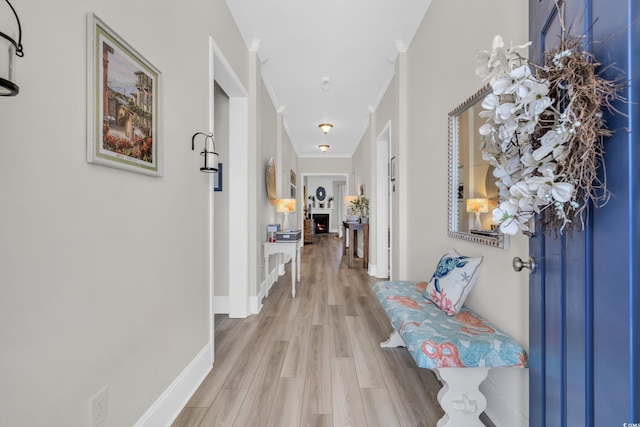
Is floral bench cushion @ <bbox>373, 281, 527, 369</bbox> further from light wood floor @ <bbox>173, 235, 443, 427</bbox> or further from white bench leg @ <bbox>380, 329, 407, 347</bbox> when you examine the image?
white bench leg @ <bbox>380, 329, 407, 347</bbox>

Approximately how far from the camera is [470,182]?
1.83m

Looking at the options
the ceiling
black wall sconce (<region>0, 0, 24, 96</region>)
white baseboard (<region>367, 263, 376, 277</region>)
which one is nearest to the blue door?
black wall sconce (<region>0, 0, 24, 96</region>)

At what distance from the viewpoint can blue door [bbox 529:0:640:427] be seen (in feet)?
2.09

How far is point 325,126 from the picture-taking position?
5574mm

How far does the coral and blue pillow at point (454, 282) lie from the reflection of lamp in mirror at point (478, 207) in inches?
8.4

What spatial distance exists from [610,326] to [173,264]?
1788mm

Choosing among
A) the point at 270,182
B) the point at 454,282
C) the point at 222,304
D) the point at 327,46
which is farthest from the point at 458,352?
the point at 270,182

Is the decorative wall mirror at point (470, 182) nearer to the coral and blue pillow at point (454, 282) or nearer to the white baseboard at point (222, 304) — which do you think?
the coral and blue pillow at point (454, 282)

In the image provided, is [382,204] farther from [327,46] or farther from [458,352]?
[458,352]

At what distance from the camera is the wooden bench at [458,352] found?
1306 mm

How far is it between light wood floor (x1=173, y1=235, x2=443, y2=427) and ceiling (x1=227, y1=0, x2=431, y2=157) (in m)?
2.97

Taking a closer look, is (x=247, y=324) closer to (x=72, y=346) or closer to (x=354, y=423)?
(x=354, y=423)

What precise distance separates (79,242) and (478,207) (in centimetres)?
195

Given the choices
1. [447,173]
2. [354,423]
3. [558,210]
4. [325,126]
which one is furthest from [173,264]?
[325,126]
